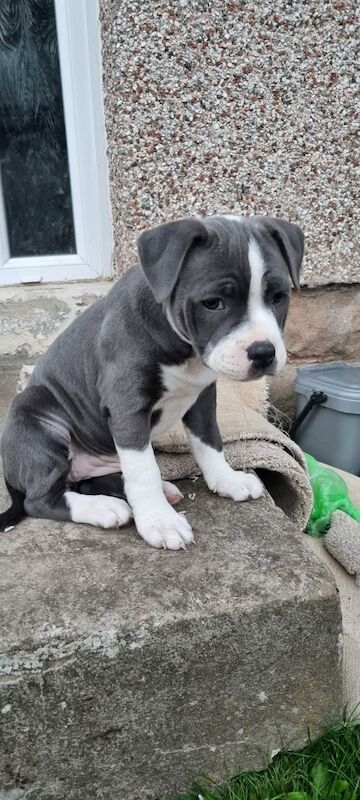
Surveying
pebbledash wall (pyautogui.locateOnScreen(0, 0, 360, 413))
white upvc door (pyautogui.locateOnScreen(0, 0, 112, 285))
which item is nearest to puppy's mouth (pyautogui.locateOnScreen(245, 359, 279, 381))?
pebbledash wall (pyautogui.locateOnScreen(0, 0, 360, 413))

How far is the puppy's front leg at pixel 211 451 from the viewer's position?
2.36m

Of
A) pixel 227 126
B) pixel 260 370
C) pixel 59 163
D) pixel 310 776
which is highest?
pixel 227 126

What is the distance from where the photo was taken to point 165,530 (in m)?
1.99

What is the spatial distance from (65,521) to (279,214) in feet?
7.92

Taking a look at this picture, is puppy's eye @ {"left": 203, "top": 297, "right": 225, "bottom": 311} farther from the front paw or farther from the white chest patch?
the front paw

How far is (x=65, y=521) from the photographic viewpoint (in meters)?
2.19

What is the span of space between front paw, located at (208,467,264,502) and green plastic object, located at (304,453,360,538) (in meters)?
0.79

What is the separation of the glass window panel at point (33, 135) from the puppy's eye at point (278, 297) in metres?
2.49

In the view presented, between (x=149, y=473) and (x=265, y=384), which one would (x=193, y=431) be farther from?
(x=265, y=384)

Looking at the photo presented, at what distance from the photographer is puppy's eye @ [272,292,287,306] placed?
185cm

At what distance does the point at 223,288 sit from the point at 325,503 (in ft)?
5.45

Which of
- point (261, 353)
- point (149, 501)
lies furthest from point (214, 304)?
point (149, 501)

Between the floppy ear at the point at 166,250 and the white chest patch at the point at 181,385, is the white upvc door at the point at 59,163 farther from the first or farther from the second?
the floppy ear at the point at 166,250

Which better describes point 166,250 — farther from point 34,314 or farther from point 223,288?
point 34,314
